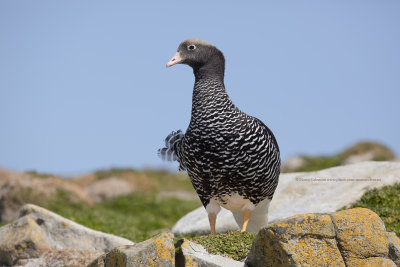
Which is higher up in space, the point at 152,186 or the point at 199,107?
the point at 199,107

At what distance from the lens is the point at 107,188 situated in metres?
24.2

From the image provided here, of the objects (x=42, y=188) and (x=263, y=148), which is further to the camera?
(x=42, y=188)

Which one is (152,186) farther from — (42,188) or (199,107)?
(199,107)

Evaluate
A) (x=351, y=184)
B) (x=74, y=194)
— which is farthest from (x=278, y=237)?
(x=74, y=194)

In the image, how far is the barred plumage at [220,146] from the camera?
8.31m

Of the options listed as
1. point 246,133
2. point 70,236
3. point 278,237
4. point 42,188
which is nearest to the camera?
point 278,237

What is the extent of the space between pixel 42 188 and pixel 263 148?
38.5 feet

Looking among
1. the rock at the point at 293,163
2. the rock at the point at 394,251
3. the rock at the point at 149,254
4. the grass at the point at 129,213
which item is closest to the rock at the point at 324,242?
the rock at the point at 394,251

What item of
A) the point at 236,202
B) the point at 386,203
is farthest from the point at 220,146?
the point at 386,203

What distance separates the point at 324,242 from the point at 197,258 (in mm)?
1544

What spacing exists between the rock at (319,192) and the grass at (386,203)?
307 mm

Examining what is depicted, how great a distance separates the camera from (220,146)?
827 centimetres

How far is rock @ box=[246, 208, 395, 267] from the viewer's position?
617 cm

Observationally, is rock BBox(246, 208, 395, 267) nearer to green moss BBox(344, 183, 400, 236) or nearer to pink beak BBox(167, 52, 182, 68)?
green moss BBox(344, 183, 400, 236)
